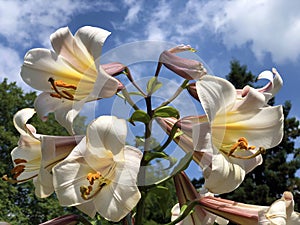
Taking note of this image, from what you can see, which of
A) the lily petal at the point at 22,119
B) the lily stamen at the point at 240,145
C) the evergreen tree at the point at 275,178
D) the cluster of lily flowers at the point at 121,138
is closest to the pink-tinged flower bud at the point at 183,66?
the cluster of lily flowers at the point at 121,138

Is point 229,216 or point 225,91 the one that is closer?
point 225,91

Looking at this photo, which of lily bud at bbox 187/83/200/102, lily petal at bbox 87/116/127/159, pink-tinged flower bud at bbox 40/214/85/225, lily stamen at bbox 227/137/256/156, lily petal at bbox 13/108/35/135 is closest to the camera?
lily petal at bbox 87/116/127/159

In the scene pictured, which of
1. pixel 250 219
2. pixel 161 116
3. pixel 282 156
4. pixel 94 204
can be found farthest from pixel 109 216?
pixel 282 156

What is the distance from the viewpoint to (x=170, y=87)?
1.76m

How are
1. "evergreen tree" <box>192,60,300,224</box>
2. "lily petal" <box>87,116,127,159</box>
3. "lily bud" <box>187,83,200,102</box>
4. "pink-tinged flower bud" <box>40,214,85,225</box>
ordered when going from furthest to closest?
"evergreen tree" <box>192,60,300,224</box> < "pink-tinged flower bud" <box>40,214,85,225</box> < "lily bud" <box>187,83,200,102</box> < "lily petal" <box>87,116,127,159</box>

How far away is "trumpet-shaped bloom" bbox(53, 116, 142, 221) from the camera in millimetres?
1501

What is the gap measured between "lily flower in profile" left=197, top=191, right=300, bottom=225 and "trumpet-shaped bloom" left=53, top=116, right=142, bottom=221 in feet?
Answer: 1.48

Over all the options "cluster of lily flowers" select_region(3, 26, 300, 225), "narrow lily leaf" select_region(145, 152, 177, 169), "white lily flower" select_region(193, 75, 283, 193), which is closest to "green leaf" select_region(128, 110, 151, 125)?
"cluster of lily flowers" select_region(3, 26, 300, 225)

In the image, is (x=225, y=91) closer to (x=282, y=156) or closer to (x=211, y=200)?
(x=211, y=200)

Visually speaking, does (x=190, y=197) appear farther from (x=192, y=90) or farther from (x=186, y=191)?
(x=192, y=90)

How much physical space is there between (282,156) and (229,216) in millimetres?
18076

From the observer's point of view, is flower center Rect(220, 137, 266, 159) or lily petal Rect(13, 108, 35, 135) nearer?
flower center Rect(220, 137, 266, 159)

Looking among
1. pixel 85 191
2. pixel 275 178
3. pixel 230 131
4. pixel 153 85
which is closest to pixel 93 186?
pixel 85 191

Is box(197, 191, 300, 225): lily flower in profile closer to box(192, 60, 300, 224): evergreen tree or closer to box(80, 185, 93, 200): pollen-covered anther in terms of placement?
box(80, 185, 93, 200): pollen-covered anther
